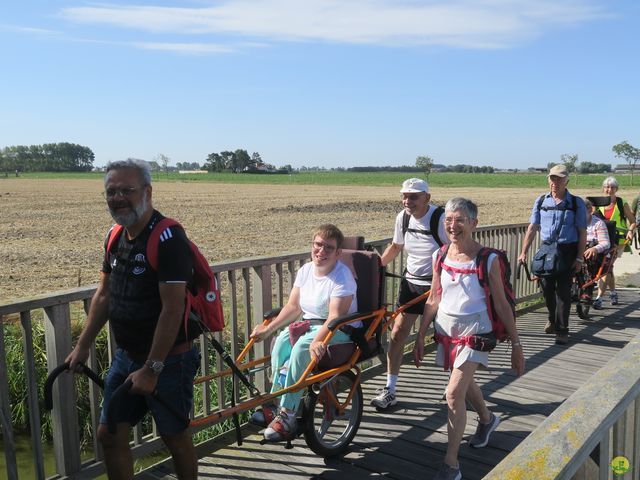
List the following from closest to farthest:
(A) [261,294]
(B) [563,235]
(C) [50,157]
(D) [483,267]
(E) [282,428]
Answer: (D) [483,267]
(E) [282,428]
(A) [261,294]
(B) [563,235]
(C) [50,157]

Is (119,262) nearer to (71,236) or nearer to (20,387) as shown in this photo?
(20,387)

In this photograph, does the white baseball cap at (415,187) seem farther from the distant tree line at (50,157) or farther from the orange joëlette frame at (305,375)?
the distant tree line at (50,157)

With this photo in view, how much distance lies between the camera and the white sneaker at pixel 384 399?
4.73 metres

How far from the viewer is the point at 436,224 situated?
488 centimetres

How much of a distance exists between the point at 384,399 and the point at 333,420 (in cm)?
61

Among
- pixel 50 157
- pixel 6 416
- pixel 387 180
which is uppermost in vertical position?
pixel 50 157

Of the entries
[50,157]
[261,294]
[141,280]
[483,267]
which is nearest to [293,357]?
[261,294]

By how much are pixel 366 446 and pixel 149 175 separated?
231 centimetres

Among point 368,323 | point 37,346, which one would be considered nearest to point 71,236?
point 37,346

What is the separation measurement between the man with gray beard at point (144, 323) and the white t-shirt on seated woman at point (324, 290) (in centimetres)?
119

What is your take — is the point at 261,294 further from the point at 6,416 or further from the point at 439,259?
the point at 6,416

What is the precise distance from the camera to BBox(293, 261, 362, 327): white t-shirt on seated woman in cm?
397

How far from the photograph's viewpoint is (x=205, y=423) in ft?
10.4

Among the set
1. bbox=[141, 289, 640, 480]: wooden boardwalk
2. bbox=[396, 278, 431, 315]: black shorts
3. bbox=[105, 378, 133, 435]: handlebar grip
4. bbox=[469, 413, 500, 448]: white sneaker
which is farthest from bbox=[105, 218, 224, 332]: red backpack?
bbox=[396, 278, 431, 315]: black shorts
